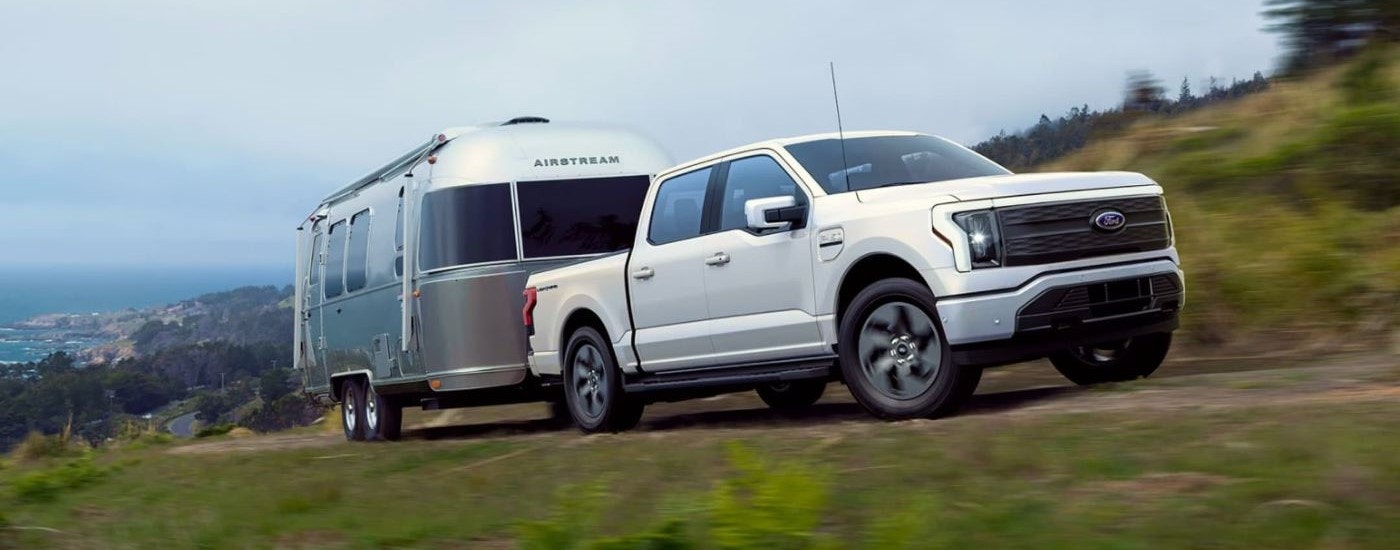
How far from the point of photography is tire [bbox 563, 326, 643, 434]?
416 inches

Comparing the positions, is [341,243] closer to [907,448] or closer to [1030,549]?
[907,448]

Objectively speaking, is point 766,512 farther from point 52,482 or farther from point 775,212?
point 52,482

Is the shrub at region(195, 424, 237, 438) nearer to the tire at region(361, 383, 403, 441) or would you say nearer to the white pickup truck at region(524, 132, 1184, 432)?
the tire at region(361, 383, 403, 441)

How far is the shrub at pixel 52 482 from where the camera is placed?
9438 millimetres

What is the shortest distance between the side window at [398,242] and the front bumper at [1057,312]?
6582mm

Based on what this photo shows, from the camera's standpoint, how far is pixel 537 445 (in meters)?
9.49

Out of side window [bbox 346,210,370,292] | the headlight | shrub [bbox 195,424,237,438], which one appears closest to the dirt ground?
the headlight

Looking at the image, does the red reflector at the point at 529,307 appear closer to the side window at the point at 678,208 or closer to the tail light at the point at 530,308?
the tail light at the point at 530,308

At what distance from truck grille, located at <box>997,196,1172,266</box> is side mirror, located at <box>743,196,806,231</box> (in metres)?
1.38

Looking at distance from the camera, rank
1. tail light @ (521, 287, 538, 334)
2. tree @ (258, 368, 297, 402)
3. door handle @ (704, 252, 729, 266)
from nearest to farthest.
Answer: door handle @ (704, 252, 729, 266) → tail light @ (521, 287, 538, 334) → tree @ (258, 368, 297, 402)

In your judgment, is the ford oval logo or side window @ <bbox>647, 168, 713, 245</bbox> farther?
side window @ <bbox>647, 168, 713, 245</bbox>

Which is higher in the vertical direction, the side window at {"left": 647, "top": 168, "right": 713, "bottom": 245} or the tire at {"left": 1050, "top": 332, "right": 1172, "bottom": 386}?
the side window at {"left": 647, "top": 168, "right": 713, "bottom": 245}

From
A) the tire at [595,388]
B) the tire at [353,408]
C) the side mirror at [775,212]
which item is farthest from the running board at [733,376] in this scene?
the tire at [353,408]

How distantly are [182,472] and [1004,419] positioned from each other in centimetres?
598
